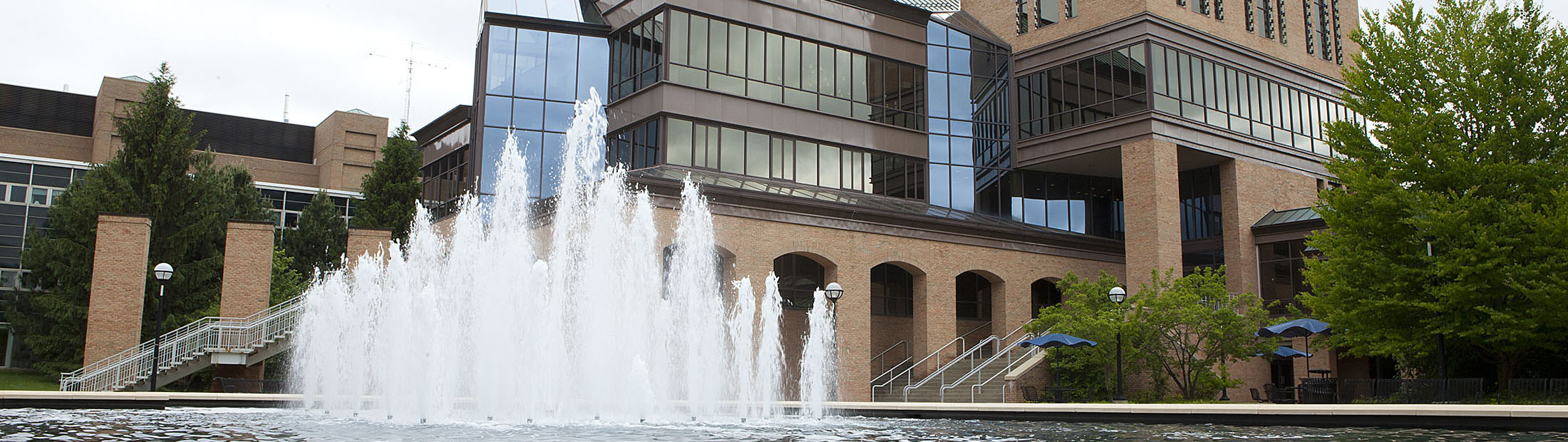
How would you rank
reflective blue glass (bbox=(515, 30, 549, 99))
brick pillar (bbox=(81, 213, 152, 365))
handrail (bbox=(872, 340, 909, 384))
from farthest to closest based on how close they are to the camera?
reflective blue glass (bbox=(515, 30, 549, 99)), handrail (bbox=(872, 340, 909, 384)), brick pillar (bbox=(81, 213, 152, 365))

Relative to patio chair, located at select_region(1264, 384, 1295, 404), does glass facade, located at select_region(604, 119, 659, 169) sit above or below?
above

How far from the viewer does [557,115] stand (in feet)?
114

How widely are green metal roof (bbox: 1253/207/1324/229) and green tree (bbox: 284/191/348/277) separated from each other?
3388 cm

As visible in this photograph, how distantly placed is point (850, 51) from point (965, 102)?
4.81 m

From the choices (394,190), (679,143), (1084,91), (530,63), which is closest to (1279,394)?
(1084,91)

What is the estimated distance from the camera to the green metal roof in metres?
34.8

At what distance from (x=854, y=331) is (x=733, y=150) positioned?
679 cm

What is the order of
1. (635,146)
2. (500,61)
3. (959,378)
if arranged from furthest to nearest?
(500,61)
(635,146)
(959,378)

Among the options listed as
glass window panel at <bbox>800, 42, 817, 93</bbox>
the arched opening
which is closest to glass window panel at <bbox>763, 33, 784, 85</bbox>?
glass window panel at <bbox>800, 42, 817, 93</bbox>

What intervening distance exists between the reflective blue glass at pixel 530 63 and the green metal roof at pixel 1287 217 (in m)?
23.0

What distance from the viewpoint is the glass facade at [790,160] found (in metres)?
32.8

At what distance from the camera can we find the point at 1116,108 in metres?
35.8

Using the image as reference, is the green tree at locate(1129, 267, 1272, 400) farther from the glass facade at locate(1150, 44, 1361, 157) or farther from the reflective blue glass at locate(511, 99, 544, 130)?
the reflective blue glass at locate(511, 99, 544, 130)

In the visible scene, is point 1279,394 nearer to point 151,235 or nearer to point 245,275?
point 245,275
